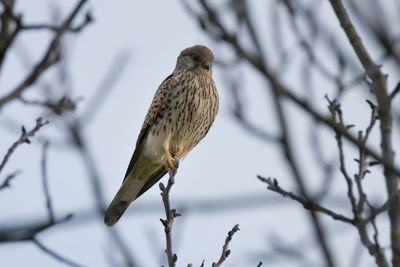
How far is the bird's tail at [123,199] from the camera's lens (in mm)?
4508

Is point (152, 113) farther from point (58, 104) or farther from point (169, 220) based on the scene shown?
point (169, 220)

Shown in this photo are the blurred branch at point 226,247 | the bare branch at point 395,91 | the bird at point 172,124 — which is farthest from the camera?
the bird at point 172,124

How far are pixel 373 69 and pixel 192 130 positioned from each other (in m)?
2.75

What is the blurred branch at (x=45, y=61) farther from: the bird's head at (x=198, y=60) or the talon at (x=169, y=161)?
the bird's head at (x=198, y=60)

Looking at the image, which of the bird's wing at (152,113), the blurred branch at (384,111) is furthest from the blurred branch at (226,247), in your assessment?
the bird's wing at (152,113)

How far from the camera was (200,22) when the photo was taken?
2188 mm

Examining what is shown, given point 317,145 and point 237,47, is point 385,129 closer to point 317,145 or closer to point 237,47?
point 237,47

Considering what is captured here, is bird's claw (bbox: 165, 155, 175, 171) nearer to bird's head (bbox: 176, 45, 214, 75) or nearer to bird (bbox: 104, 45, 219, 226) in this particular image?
bird (bbox: 104, 45, 219, 226)

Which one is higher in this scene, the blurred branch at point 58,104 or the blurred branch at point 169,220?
the blurred branch at point 58,104

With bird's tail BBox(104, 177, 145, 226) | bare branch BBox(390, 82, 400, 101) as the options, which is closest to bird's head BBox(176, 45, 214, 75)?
bird's tail BBox(104, 177, 145, 226)

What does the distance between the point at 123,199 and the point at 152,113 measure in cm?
79

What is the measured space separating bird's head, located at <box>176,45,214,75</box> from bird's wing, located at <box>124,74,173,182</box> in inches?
8.0

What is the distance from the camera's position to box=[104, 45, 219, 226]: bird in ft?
15.5

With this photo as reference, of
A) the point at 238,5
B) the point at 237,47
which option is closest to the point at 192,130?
the point at 238,5
